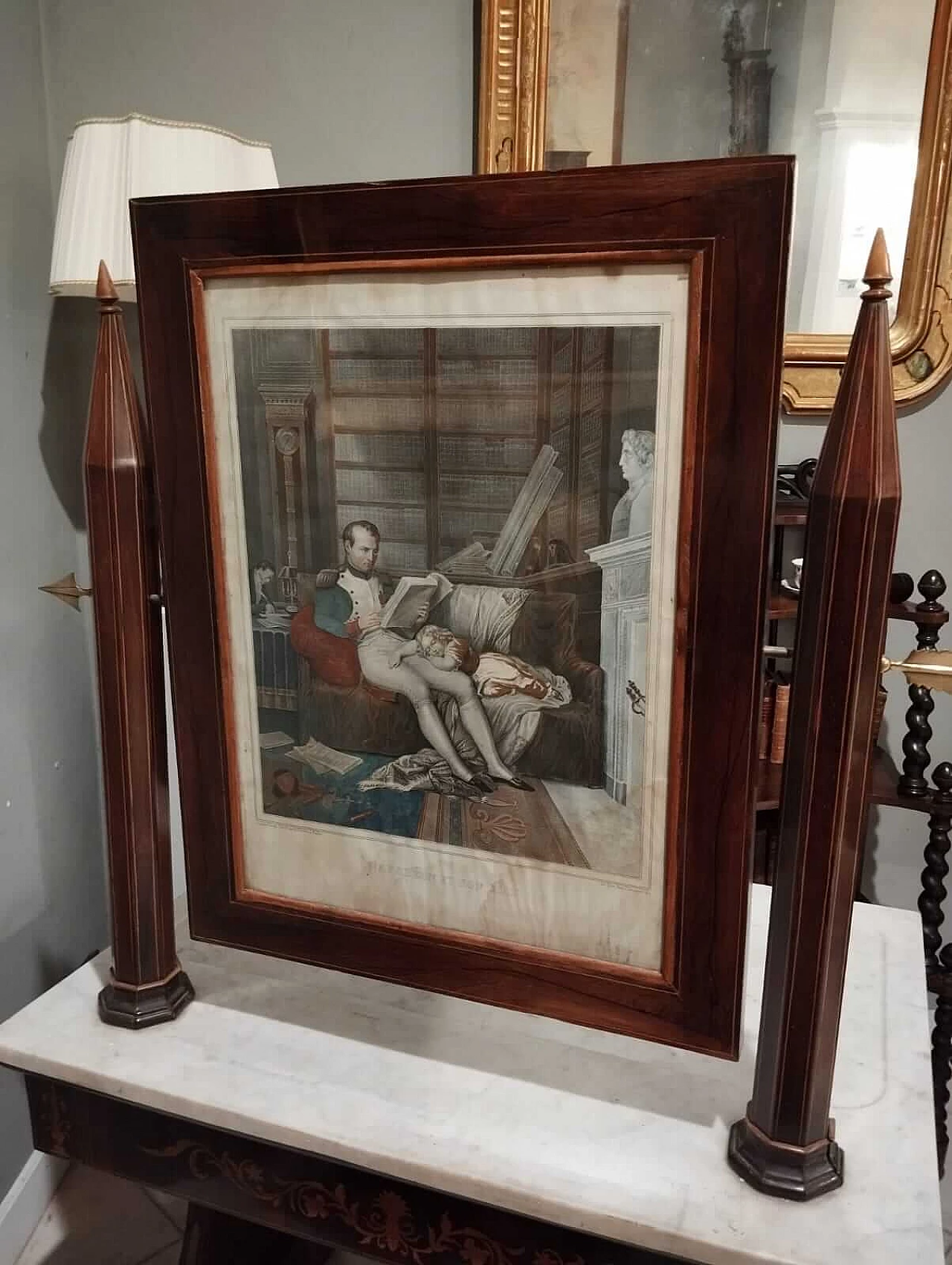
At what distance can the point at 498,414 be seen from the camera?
22.9 inches

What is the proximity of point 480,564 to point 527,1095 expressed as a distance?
0.38 metres

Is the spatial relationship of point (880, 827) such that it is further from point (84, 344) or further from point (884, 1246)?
point (84, 344)

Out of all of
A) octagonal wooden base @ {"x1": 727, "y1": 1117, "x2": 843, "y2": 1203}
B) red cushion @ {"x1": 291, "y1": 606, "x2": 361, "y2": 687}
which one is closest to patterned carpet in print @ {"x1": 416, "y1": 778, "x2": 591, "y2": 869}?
red cushion @ {"x1": 291, "y1": 606, "x2": 361, "y2": 687}

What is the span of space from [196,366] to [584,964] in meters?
0.48

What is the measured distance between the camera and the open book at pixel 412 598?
621mm

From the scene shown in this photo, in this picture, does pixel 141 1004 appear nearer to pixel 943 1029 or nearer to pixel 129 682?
pixel 129 682

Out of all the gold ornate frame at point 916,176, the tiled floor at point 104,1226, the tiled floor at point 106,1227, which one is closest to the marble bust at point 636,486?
the gold ornate frame at point 916,176

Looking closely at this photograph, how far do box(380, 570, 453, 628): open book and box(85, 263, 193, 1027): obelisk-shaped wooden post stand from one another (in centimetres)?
19

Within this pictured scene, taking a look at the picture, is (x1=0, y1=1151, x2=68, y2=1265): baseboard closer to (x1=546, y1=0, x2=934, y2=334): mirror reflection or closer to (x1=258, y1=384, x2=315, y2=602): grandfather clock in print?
(x1=258, y1=384, x2=315, y2=602): grandfather clock in print

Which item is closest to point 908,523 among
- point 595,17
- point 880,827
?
point 880,827

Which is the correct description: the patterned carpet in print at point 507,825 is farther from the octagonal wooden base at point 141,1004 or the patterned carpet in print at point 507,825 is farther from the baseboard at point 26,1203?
the baseboard at point 26,1203

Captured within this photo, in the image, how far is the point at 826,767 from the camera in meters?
0.55

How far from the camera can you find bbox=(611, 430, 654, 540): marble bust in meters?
0.55

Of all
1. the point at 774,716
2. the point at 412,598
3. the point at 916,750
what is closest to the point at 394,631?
the point at 412,598
